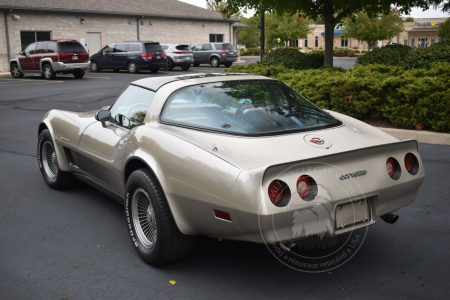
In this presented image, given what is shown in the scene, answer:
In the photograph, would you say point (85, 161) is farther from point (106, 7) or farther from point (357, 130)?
point (106, 7)

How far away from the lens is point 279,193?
353 centimetres

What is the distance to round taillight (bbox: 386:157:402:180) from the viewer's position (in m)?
4.10

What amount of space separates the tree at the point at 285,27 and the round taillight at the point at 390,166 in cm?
5667

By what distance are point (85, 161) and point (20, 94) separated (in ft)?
46.4

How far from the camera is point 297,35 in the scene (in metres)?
61.9

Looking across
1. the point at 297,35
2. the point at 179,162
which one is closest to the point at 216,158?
the point at 179,162

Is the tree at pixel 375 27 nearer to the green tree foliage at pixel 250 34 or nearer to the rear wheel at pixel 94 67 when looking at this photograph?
the green tree foliage at pixel 250 34

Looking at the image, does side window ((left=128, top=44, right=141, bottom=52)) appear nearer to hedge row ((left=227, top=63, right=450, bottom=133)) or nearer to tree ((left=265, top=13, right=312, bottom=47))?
hedge row ((left=227, top=63, right=450, bottom=133))

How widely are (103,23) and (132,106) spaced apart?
1294 inches

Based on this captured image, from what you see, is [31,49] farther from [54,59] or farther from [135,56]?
[135,56]

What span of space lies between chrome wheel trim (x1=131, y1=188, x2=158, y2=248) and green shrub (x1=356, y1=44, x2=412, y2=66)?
1032 cm

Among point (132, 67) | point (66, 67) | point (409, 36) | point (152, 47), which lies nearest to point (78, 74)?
point (66, 67)

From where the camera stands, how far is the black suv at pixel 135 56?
28.2 meters

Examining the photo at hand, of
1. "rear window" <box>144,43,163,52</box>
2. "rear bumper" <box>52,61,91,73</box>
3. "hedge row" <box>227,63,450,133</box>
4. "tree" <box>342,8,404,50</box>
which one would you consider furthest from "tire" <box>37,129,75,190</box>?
"tree" <box>342,8,404,50</box>
